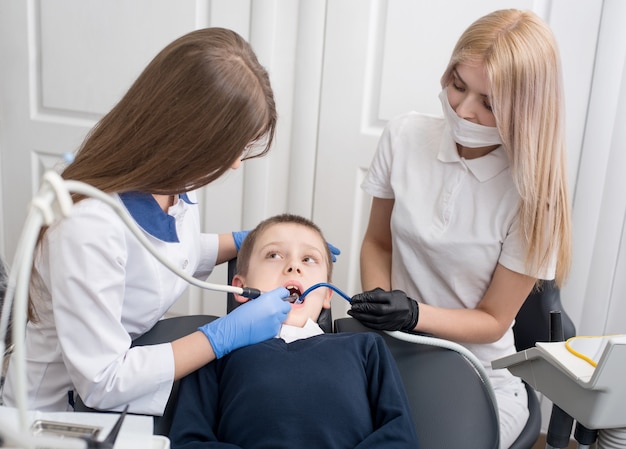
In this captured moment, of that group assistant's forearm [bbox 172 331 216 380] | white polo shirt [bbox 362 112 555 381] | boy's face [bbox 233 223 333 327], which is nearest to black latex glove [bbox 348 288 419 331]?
boy's face [bbox 233 223 333 327]

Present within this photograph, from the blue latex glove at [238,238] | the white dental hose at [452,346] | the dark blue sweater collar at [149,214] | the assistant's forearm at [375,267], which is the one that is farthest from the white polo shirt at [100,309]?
the assistant's forearm at [375,267]

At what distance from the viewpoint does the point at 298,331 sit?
1.44 meters

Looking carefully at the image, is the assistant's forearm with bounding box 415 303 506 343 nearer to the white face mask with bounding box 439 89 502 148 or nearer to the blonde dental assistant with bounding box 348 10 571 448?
the blonde dental assistant with bounding box 348 10 571 448

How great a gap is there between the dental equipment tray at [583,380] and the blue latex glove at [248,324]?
44 cm

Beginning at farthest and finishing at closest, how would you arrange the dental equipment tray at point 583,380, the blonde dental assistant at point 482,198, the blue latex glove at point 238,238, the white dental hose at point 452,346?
1. the blue latex glove at point 238,238
2. the blonde dental assistant at point 482,198
3. the white dental hose at point 452,346
4. the dental equipment tray at point 583,380

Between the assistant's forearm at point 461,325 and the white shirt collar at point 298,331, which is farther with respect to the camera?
the assistant's forearm at point 461,325

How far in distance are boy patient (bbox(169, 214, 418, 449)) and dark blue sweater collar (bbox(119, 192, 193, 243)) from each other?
27 centimetres

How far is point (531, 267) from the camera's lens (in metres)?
1.52

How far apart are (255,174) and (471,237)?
0.93 m

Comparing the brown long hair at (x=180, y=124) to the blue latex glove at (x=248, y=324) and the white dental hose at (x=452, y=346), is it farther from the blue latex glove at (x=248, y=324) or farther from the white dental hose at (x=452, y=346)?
the white dental hose at (x=452, y=346)

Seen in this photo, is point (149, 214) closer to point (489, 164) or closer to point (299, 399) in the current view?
point (299, 399)

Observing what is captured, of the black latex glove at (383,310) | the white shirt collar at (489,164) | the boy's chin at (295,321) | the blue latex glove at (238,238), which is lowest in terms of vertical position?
the boy's chin at (295,321)

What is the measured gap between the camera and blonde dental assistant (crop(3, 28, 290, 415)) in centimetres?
113

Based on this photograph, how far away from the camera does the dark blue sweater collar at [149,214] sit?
1.23 metres
